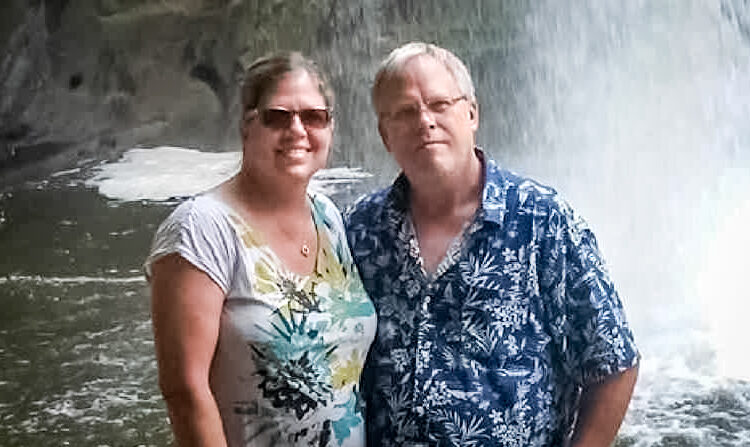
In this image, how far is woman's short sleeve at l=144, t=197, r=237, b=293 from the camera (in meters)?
1.18

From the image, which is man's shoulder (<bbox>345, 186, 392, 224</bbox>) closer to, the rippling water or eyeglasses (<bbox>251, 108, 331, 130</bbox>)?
eyeglasses (<bbox>251, 108, 331, 130</bbox>)

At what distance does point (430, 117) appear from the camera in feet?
4.24

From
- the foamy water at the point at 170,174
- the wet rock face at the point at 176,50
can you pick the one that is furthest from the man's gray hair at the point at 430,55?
the wet rock face at the point at 176,50

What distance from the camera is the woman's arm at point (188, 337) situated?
117cm

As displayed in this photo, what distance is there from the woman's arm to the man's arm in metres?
0.47

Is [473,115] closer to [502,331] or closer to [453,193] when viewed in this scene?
[453,193]

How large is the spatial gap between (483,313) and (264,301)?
28cm

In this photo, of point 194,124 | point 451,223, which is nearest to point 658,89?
point 194,124

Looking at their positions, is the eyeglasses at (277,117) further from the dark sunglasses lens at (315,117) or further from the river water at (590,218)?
the river water at (590,218)

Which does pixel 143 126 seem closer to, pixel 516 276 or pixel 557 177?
pixel 557 177

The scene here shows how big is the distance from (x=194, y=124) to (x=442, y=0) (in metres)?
1.65

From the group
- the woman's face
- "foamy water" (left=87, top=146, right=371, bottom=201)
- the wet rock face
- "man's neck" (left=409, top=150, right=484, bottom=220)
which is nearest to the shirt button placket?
"man's neck" (left=409, top=150, right=484, bottom=220)

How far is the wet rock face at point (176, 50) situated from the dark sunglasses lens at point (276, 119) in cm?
458

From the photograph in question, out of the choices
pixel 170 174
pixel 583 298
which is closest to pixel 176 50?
pixel 170 174
